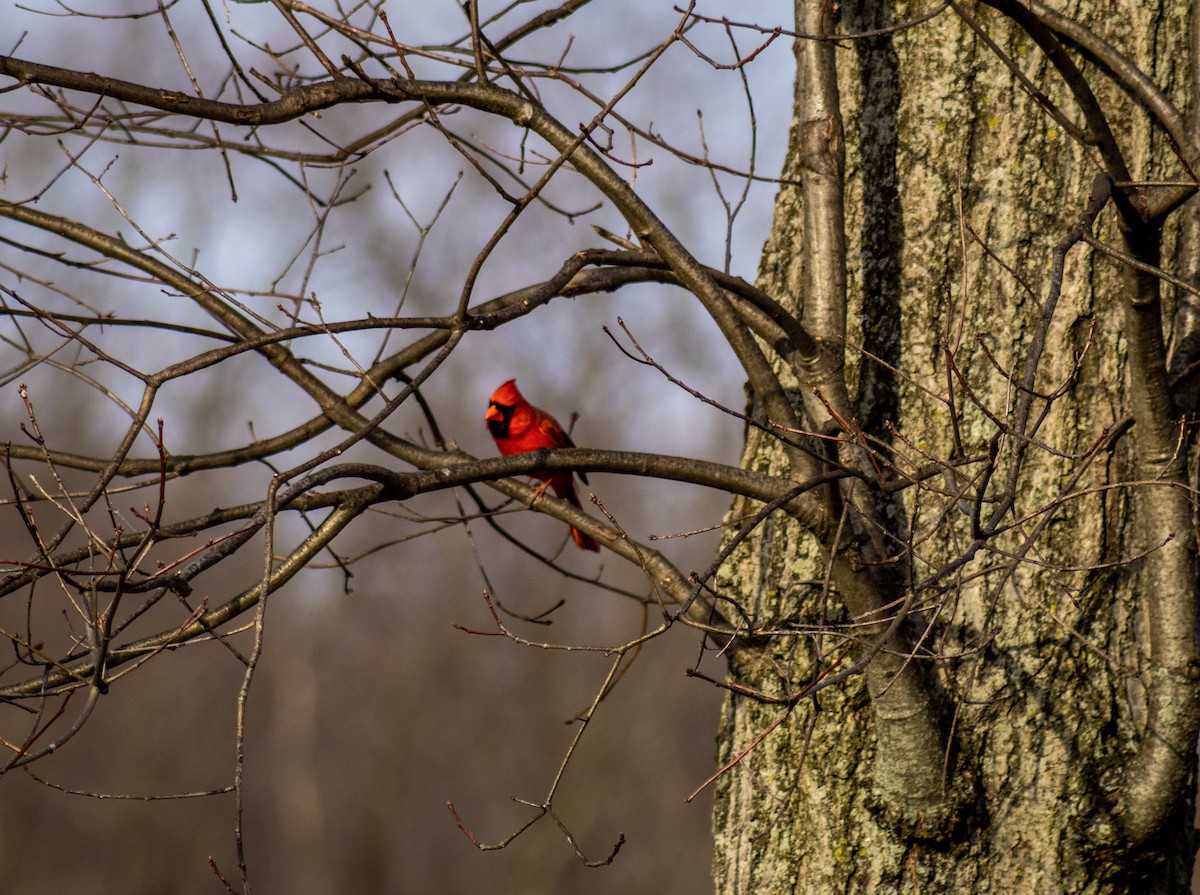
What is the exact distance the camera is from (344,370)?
103 inches

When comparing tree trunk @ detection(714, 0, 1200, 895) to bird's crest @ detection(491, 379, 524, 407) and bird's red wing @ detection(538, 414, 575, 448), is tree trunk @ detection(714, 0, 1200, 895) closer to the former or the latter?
bird's red wing @ detection(538, 414, 575, 448)

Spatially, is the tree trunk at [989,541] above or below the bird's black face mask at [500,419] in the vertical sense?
below

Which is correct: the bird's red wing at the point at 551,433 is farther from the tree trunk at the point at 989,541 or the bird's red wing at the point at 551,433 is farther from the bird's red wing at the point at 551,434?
the tree trunk at the point at 989,541

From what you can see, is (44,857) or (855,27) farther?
(44,857)

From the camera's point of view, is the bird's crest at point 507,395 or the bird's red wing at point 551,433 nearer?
the bird's red wing at point 551,433

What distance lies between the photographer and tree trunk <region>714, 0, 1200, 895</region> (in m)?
2.56

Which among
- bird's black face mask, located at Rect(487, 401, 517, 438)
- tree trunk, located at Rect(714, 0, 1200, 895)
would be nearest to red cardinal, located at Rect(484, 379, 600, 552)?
bird's black face mask, located at Rect(487, 401, 517, 438)

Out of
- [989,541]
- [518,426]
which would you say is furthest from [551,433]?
[989,541]

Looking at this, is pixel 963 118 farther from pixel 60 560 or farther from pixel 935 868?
pixel 60 560

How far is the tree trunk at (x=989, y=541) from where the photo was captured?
8.41 feet

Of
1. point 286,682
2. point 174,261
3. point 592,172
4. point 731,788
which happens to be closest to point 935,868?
point 731,788

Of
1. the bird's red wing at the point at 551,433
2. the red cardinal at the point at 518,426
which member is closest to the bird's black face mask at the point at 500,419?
the red cardinal at the point at 518,426

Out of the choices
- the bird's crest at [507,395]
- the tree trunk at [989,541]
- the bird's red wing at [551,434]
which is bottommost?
the tree trunk at [989,541]

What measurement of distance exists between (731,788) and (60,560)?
177 cm
